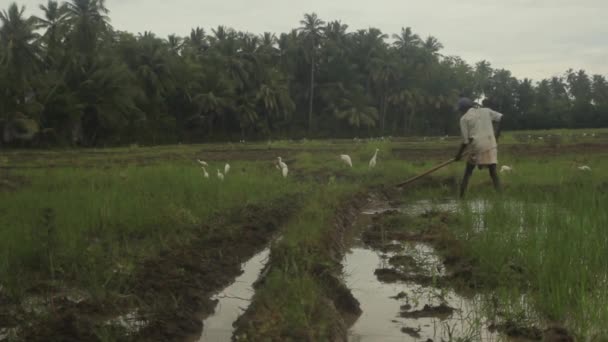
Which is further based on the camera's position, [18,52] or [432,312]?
[18,52]

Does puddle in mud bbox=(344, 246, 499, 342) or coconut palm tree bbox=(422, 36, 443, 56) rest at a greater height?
coconut palm tree bbox=(422, 36, 443, 56)

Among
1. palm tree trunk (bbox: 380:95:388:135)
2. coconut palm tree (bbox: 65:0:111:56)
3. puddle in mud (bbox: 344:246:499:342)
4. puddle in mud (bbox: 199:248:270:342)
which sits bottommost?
puddle in mud (bbox: 199:248:270:342)

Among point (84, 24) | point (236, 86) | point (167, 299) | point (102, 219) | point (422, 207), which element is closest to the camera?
point (167, 299)

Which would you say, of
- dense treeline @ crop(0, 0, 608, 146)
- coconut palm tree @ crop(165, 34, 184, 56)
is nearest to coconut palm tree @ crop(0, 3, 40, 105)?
dense treeline @ crop(0, 0, 608, 146)

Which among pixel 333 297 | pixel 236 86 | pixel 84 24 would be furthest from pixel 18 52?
pixel 333 297

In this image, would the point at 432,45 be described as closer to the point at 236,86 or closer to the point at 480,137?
the point at 236,86

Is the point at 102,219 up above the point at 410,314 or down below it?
above

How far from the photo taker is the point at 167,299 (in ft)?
12.1

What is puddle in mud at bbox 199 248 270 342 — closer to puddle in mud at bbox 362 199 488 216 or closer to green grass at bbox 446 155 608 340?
green grass at bbox 446 155 608 340

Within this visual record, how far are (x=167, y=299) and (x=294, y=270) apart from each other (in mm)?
820

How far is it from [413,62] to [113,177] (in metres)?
41.8

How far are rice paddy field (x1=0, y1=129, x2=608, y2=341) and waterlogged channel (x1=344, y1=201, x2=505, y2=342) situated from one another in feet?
0.05

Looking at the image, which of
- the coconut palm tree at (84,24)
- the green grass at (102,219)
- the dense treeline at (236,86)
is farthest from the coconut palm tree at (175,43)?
the green grass at (102,219)

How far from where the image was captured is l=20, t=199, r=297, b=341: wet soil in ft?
10.2
